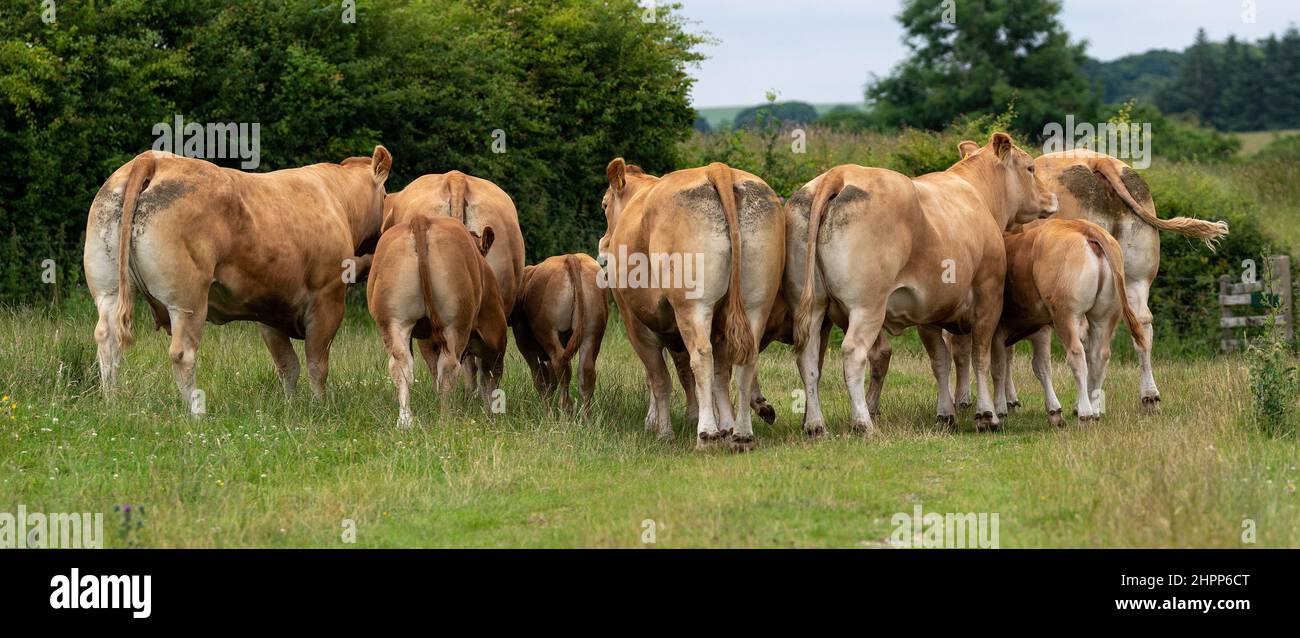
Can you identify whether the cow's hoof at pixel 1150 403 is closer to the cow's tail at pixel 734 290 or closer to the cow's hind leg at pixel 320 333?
the cow's tail at pixel 734 290

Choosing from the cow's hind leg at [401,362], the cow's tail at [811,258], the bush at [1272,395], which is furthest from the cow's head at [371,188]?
the bush at [1272,395]

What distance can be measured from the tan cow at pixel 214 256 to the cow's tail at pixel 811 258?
13.1 ft

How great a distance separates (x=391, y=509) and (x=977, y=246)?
17.4 ft

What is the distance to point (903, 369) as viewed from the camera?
52.7 ft

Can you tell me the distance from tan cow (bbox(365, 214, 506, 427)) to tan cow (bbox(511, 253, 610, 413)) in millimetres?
1024

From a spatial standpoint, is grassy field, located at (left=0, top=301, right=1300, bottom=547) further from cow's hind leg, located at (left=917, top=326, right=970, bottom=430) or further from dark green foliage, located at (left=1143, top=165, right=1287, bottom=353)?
dark green foliage, located at (left=1143, top=165, right=1287, bottom=353)

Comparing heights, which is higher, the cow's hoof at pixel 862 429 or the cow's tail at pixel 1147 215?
the cow's tail at pixel 1147 215

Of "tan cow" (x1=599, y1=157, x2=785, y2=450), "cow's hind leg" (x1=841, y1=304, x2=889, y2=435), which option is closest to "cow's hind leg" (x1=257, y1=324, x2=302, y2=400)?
"tan cow" (x1=599, y1=157, x2=785, y2=450)

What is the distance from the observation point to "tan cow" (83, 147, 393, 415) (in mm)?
10070

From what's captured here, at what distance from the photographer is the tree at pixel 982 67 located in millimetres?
47969

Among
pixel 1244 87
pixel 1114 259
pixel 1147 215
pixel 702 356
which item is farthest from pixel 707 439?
pixel 1244 87

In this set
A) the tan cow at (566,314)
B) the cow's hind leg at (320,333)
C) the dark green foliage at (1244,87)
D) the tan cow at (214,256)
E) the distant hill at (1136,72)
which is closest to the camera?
the tan cow at (214,256)

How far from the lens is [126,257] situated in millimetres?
9898

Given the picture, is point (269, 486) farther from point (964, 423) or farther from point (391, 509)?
point (964, 423)
